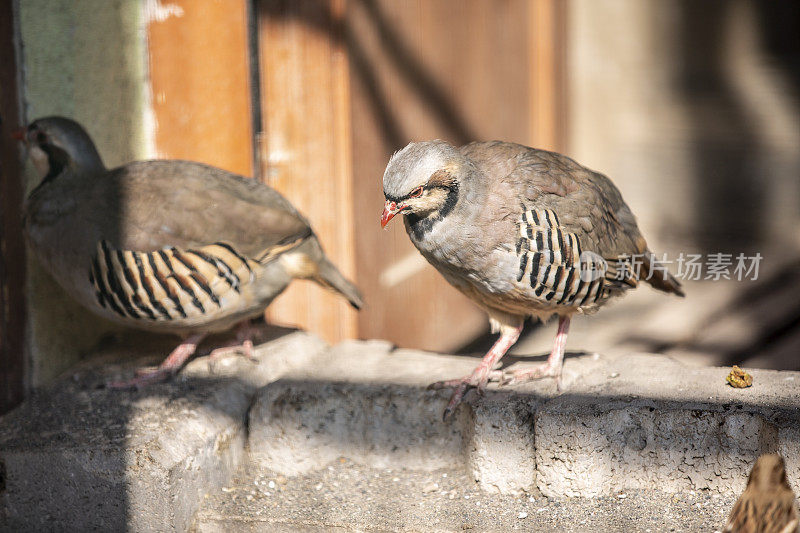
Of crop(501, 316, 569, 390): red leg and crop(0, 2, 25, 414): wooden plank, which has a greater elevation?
crop(0, 2, 25, 414): wooden plank

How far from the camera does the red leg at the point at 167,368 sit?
395 cm

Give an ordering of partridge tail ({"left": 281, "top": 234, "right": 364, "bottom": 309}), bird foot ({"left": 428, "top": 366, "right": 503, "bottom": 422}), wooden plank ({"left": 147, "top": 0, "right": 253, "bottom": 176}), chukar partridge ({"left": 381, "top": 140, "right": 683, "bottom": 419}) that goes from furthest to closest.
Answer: wooden plank ({"left": 147, "top": 0, "right": 253, "bottom": 176}), partridge tail ({"left": 281, "top": 234, "right": 364, "bottom": 309}), bird foot ({"left": 428, "top": 366, "right": 503, "bottom": 422}), chukar partridge ({"left": 381, "top": 140, "right": 683, "bottom": 419})

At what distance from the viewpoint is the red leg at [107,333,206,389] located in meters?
3.95

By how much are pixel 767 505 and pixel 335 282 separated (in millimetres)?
2204

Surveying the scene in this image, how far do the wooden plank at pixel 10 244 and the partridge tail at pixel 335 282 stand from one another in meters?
1.26

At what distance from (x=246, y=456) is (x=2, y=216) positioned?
142 cm

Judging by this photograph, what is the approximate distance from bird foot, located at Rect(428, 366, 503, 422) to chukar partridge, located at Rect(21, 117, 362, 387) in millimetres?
867

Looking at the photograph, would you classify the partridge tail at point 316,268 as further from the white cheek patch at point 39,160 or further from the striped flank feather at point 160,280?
the white cheek patch at point 39,160

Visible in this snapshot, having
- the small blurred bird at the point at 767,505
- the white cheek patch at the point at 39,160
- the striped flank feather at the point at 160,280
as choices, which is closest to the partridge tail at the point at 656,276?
the small blurred bird at the point at 767,505

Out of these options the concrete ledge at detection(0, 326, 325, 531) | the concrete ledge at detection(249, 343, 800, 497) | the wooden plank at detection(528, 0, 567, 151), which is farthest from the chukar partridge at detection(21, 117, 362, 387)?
the wooden plank at detection(528, 0, 567, 151)

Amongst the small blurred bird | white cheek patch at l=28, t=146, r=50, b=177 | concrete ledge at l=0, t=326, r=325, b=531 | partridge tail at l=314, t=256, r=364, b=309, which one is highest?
white cheek patch at l=28, t=146, r=50, b=177

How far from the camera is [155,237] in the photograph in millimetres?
3795

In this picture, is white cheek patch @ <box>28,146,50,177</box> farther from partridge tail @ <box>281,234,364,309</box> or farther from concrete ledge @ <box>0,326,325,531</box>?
partridge tail @ <box>281,234,364,309</box>

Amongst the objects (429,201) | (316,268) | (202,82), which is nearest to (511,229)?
(429,201)
